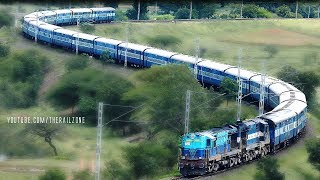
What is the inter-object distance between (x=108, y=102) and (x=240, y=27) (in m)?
51.2

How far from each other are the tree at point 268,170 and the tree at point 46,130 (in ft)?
42.5

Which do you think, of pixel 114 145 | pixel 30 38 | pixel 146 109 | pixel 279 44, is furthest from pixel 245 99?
pixel 30 38

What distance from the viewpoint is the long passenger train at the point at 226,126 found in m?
48.1

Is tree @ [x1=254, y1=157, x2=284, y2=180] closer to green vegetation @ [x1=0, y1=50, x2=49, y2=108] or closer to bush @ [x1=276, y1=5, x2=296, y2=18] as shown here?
green vegetation @ [x1=0, y1=50, x2=49, y2=108]

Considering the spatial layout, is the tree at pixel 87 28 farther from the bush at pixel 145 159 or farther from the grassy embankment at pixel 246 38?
the bush at pixel 145 159

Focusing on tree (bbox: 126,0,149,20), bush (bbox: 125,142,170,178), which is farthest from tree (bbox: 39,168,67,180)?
tree (bbox: 126,0,149,20)

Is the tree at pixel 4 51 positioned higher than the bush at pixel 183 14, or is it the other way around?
the tree at pixel 4 51

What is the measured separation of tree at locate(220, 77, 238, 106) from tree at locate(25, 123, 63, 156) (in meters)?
16.3

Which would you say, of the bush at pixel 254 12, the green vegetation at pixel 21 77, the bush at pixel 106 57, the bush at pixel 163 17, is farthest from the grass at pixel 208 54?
the bush at pixel 163 17

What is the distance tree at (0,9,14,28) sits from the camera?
344 feet

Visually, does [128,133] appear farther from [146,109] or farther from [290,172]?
[290,172]

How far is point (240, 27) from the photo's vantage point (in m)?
111

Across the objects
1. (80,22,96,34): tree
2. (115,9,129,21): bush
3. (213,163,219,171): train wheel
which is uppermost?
(213,163,219,171): train wheel

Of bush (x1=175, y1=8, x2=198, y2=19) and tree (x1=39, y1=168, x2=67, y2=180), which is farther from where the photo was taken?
bush (x1=175, y1=8, x2=198, y2=19)
